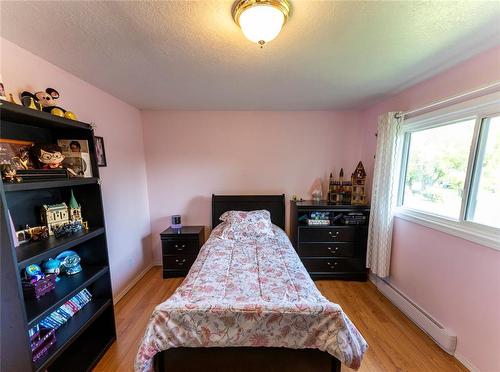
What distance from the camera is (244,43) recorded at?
136cm

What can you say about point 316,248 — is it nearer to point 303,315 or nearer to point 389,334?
point 389,334

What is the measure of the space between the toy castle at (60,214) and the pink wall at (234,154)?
156 cm

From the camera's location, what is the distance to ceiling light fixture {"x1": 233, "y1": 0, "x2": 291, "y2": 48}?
98 centimetres

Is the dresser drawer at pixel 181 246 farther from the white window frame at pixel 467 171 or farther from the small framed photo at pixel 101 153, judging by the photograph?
the white window frame at pixel 467 171

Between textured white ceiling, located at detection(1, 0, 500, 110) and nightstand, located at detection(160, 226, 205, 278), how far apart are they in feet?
5.95

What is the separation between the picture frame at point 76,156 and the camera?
4.99ft

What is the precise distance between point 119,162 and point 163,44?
164 cm

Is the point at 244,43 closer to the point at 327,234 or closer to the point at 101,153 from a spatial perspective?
the point at 101,153

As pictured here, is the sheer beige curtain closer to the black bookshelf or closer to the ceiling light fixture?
the ceiling light fixture

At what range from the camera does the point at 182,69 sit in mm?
1708

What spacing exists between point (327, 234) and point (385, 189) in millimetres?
892

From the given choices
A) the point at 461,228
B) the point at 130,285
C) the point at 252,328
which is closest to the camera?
the point at 252,328

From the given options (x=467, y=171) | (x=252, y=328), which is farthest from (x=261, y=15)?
A: (x=467, y=171)

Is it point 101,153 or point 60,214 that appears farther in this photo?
point 101,153
